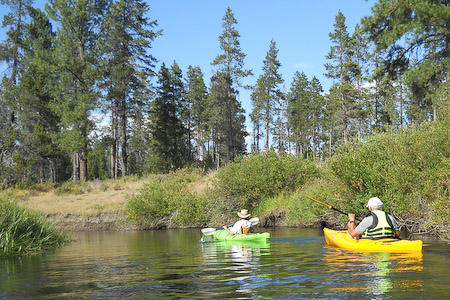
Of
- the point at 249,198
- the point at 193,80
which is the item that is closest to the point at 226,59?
the point at 193,80

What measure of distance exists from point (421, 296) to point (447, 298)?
13.0 inches

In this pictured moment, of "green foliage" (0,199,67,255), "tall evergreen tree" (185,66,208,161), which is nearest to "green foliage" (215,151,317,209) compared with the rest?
"green foliage" (0,199,67,255)

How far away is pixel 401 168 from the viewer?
1301cm

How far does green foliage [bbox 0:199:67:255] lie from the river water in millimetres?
558

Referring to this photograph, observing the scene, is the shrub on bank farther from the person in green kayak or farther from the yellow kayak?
the yellow kayak

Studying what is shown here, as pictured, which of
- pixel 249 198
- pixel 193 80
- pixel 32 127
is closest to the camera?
pixel 249 198

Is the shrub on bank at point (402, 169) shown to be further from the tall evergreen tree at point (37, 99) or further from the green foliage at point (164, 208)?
the tall evergreen tree at point (37, 99)

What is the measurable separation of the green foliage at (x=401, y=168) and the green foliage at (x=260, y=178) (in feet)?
28.0

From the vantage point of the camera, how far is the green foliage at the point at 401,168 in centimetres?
1235

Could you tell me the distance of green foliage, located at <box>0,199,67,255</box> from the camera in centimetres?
1290

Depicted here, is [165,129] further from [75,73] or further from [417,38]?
[417,38]

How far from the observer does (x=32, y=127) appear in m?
39.2

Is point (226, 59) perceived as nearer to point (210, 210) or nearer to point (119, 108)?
point (119, 108)

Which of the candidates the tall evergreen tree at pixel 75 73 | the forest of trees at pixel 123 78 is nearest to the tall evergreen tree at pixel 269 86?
the forest of trees at pixel 123 78
